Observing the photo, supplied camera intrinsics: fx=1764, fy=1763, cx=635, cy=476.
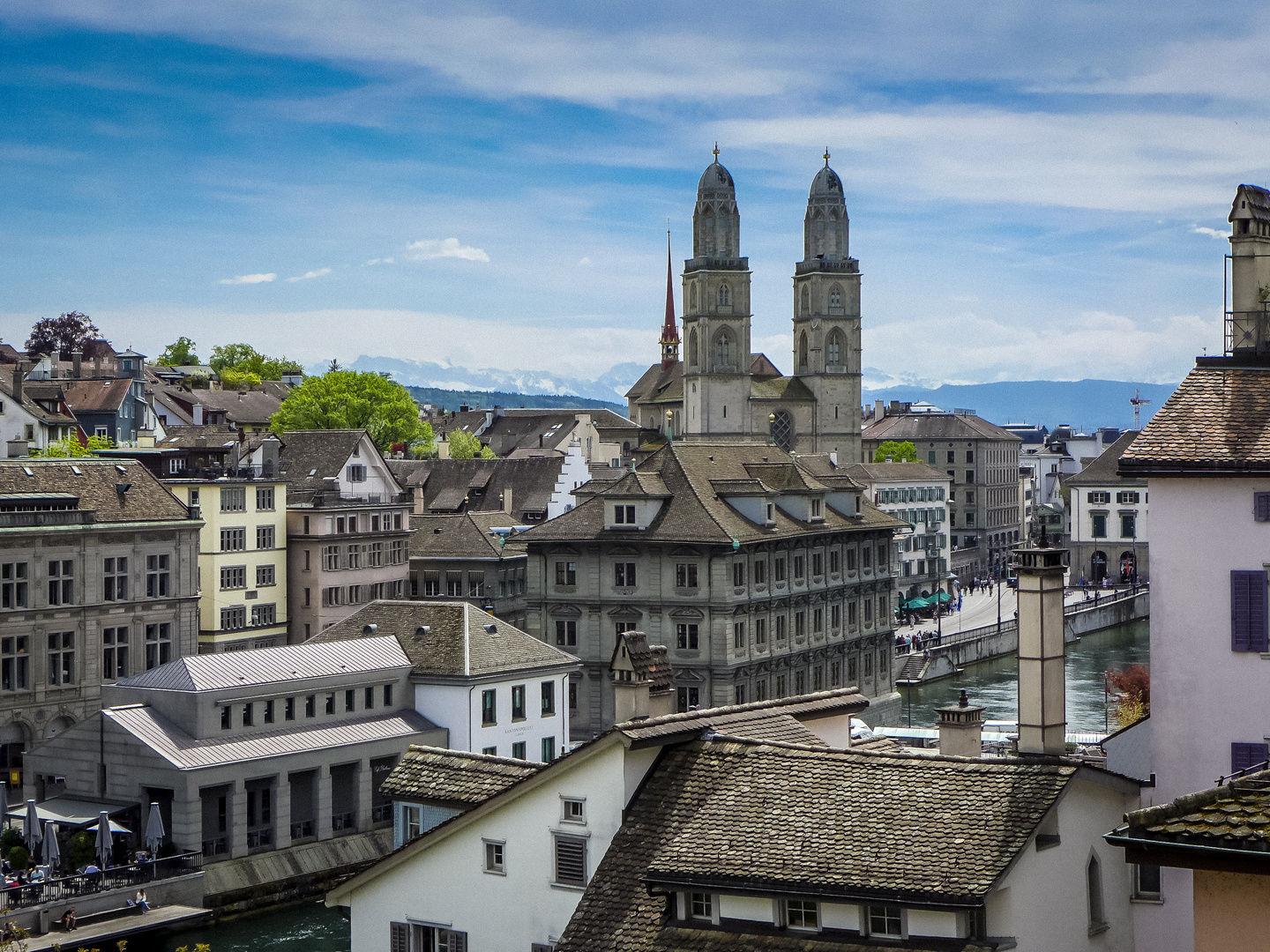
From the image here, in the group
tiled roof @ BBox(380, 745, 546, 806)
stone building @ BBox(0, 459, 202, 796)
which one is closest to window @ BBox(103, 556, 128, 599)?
stone building @ BBox(0, 459, 202, 796)

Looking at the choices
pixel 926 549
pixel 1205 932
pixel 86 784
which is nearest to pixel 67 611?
pixel 86 784

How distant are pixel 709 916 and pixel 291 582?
65397 mm

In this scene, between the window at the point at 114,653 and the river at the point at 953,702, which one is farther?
the window at the point at 114,653

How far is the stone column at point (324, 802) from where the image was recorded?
5566cm

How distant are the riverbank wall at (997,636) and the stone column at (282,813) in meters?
38.2

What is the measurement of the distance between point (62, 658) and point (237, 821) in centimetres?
1578

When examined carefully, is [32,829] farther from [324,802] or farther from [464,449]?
[464,449]

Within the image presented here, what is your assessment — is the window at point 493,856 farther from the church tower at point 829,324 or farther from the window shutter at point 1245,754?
the church tower at point 829,324

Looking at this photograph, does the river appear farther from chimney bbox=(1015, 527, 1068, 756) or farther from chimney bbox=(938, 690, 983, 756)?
chimney bbox=(1015, 527, 1068, 756)

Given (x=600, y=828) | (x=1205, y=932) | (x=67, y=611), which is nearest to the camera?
(x=1205, y=932)

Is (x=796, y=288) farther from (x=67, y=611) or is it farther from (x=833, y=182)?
(x=67, y=611)

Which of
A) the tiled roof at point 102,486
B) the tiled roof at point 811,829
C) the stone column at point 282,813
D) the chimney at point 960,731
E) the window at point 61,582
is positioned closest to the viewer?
the tiled roof at point 811,829

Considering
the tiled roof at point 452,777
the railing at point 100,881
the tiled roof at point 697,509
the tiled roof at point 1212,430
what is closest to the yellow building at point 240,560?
the tiled roof at point 697,509

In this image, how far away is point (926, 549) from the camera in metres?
151
